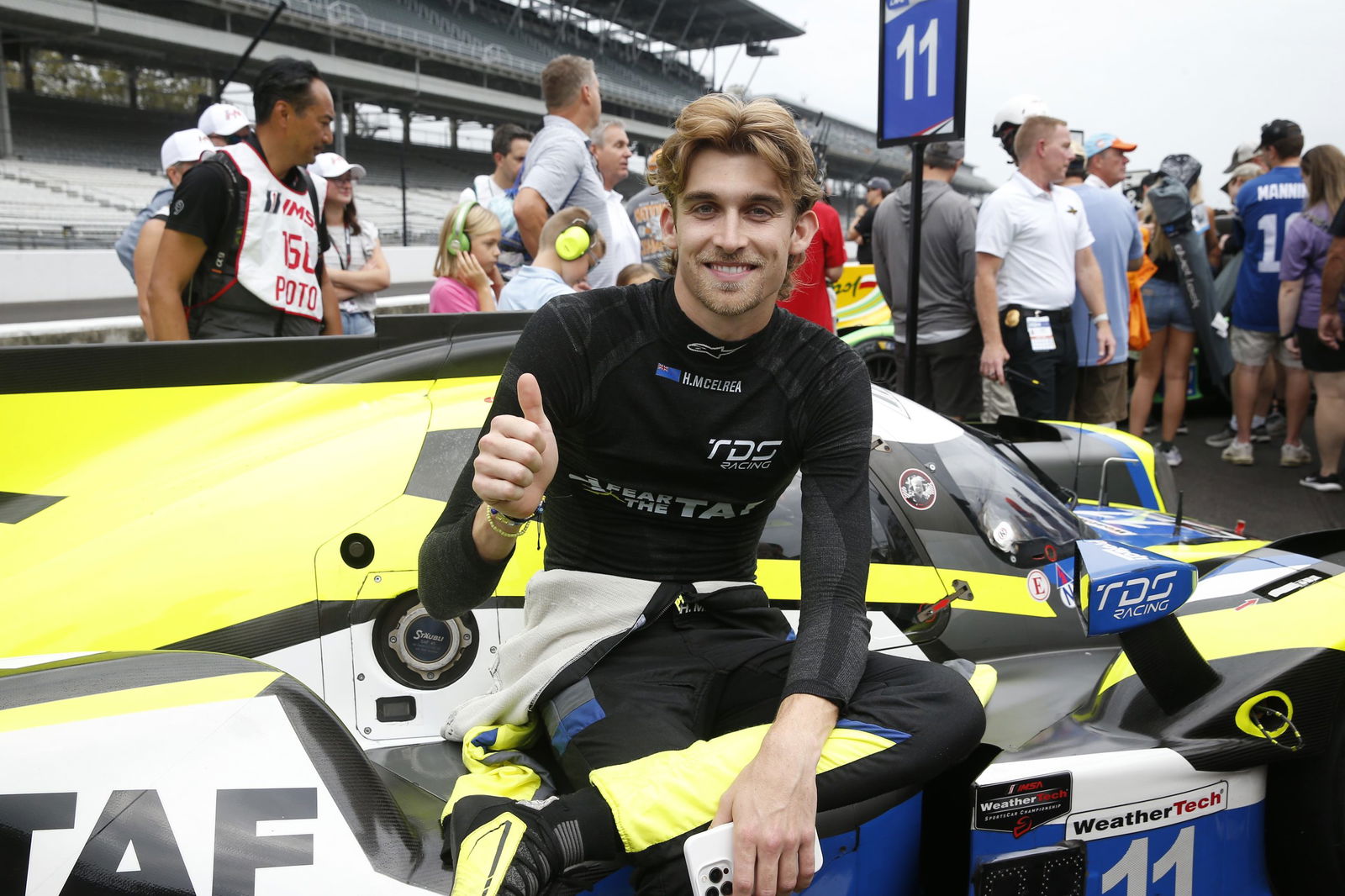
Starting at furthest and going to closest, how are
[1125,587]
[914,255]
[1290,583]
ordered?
[914,255]
[1290,583]
[1125,587]

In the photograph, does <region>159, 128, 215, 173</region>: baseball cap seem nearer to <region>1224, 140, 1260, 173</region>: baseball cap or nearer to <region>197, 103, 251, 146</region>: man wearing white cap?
<region>197, 103, 251, 146</region>: man wearing white cap

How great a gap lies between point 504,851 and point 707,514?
711 mm

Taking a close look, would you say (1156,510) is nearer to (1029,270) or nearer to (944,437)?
(944,437)

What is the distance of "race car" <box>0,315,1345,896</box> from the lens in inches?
56.4

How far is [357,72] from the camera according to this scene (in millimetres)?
32281

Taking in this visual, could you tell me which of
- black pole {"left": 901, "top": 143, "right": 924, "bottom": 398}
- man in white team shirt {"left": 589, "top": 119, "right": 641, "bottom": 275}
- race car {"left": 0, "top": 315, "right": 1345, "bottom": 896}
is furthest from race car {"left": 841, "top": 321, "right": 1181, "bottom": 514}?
man in white team shirt {"left": 589, "top": 119, "right": 641, "bottom": 275}

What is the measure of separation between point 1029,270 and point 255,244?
3590mm

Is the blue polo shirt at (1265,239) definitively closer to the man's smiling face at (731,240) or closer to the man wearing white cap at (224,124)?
the man's smiling face at (731,240)

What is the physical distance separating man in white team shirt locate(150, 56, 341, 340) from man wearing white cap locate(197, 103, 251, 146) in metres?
0.55

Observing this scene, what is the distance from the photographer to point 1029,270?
503cm

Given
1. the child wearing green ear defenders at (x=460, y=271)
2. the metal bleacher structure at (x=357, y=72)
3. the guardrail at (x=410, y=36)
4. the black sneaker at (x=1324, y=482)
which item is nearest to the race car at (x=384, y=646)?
the child wearing green ear defenders at (x=460, y=271)

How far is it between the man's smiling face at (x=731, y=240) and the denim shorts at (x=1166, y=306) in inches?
226

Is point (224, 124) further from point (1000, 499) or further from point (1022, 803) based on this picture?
point (1022, 803)

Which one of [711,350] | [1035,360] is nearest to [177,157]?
[711,350]
